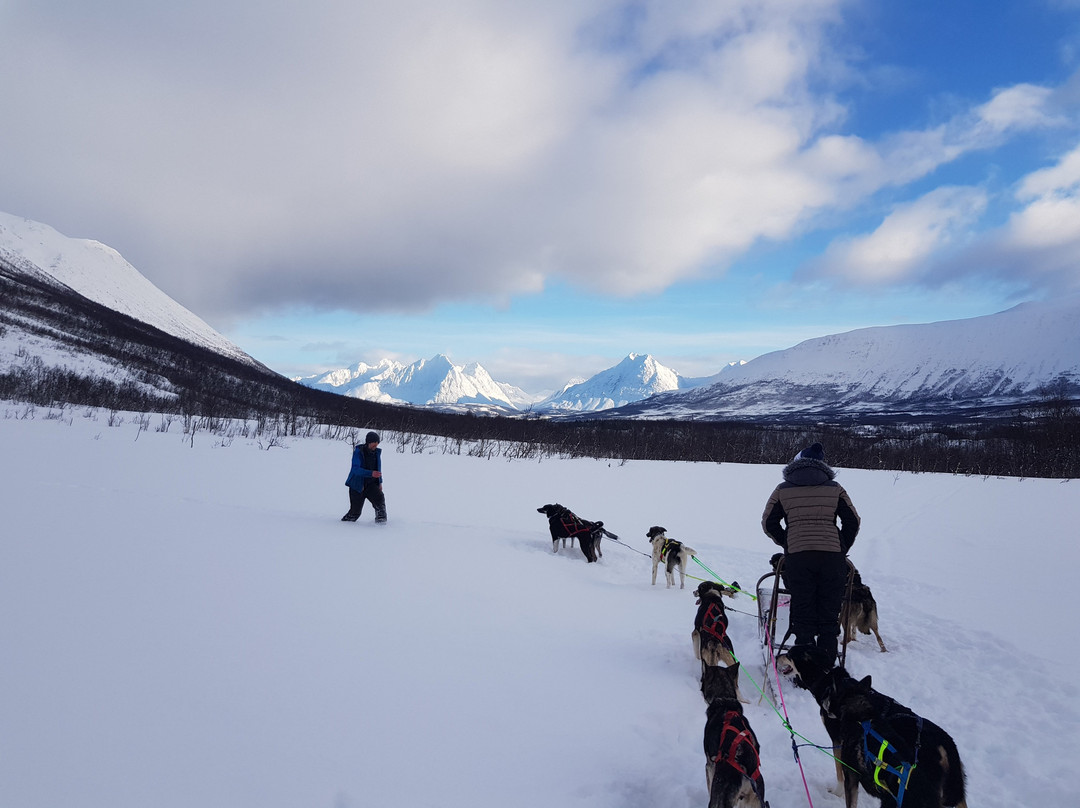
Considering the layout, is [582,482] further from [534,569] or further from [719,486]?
[534,569]

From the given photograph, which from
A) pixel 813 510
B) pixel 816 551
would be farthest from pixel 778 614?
pixel 813 510

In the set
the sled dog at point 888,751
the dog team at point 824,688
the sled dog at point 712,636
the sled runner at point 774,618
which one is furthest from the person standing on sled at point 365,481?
the sled dog at point 888,751

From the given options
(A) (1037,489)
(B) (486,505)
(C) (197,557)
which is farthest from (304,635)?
(A) (1037,489)

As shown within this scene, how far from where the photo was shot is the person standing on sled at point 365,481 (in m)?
9.47

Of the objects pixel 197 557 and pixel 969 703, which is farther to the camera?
pixel 197 557

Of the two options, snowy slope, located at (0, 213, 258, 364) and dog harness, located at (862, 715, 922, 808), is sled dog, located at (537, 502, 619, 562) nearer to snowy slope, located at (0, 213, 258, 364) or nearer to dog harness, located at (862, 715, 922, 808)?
dog harness, located at (862, 715, 922, 808)

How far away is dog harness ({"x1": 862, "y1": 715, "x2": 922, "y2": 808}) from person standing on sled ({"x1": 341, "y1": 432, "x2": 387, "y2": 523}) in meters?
8.14

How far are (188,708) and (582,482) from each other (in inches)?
698

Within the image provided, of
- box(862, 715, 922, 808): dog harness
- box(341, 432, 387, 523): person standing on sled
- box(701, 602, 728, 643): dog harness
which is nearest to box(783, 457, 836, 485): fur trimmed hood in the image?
box(701, 602, 728, 643): dog harness

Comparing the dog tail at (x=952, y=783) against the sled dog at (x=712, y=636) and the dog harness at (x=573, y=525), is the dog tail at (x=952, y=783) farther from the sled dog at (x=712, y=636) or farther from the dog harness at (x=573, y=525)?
the dog harness at (x=573, y=525)

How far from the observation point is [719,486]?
69.3 feet

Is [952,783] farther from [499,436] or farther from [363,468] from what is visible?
[499,436]

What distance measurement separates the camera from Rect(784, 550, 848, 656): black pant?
15.5 feet

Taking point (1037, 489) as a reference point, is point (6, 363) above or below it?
above
